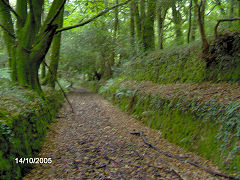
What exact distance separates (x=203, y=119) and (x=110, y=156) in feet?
8.24

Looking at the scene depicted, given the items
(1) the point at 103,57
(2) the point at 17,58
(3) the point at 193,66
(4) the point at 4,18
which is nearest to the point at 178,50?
(3) the point at 193,66

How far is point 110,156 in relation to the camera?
4.75m

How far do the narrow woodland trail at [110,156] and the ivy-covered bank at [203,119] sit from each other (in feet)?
0.89

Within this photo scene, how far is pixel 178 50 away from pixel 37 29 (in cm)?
668

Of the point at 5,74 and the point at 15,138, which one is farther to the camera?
the point at 5,74

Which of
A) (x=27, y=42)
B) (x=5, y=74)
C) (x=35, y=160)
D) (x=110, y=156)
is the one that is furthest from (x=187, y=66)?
(x=5, y=74)

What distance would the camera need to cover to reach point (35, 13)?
823 centimetres

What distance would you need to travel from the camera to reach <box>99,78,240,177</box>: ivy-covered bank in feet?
12.3

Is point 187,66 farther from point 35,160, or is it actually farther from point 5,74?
point 5,74

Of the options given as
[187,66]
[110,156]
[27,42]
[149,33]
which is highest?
[149,33]

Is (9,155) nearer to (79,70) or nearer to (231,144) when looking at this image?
(231,144)

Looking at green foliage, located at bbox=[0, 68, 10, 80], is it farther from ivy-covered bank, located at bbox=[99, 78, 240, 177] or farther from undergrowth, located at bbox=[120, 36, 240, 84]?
undergrowth, located at bbox=[120, 36, 240, 84]

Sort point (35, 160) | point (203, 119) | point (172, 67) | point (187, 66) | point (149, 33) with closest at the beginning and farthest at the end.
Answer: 1. point (35, 160)
2. point (203, 119)
3. point (187, 66)
4. point (172, 67)
5. point (149, 33)

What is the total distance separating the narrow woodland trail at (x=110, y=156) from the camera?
382 centimetres
